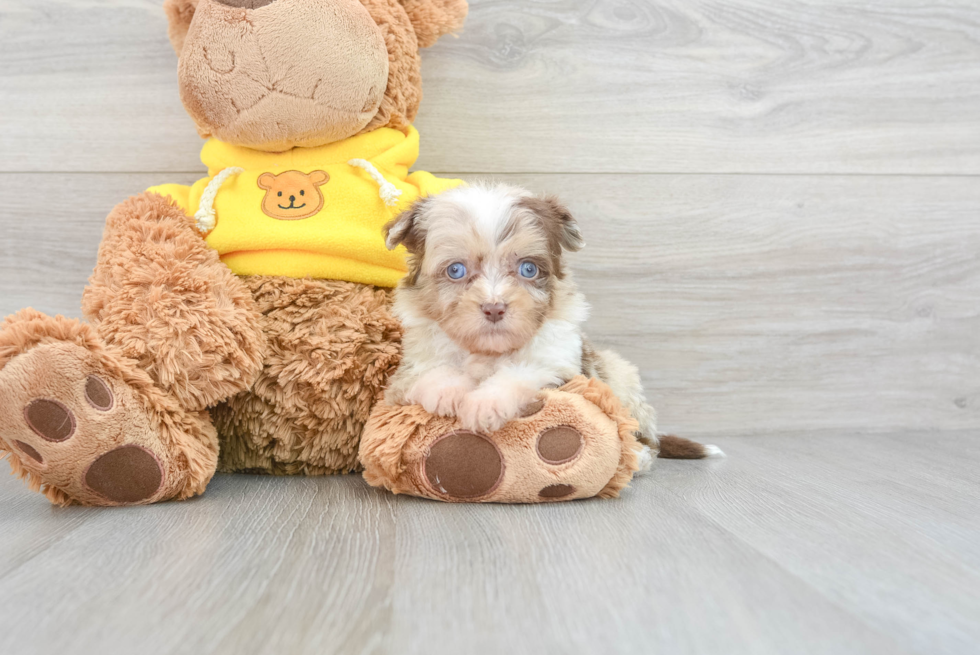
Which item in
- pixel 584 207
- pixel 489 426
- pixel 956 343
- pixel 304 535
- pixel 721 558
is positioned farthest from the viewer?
pixel 956 343

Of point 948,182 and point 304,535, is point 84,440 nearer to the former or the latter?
point 304,535

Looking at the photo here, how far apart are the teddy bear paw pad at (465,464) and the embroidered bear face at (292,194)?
0.68 m

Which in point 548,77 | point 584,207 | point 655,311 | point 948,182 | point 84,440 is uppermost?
point 548,77

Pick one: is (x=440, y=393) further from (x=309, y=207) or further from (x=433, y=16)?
(x=433, y=16)

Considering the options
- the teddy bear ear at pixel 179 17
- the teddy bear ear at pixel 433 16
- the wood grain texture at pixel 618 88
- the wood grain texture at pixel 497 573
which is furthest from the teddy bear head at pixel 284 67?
the wood grain texture at pixel 497 573

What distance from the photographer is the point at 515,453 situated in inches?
58.2

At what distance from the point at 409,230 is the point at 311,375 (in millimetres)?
406

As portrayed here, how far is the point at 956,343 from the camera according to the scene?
8.14 feet

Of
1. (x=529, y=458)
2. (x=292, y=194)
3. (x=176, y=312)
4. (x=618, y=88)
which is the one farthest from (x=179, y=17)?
(x=529, y=458)

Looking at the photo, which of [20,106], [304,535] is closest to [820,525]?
[304,535]

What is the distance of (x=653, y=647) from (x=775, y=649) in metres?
0.15

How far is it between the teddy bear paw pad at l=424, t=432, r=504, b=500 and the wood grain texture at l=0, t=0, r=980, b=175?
3.54ft

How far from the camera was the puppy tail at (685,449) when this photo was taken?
208 centimetres

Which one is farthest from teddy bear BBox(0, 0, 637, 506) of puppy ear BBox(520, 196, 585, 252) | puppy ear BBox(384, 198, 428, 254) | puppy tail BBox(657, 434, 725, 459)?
puppy tail BBox(657, 434, 725, 459)
